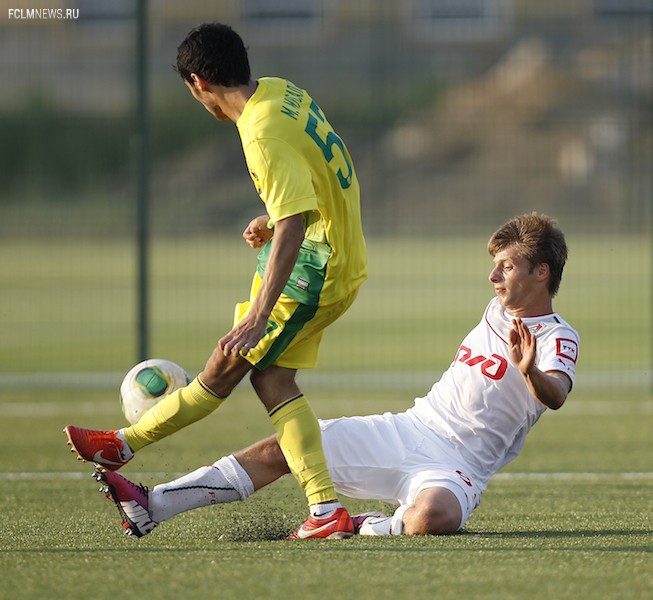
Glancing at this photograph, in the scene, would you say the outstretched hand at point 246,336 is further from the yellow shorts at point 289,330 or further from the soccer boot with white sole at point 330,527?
the soccer boot with white sole at point 330,527

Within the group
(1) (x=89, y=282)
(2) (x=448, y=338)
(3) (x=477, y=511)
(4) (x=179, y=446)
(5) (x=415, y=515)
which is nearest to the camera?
(5) (x=415, y=515)

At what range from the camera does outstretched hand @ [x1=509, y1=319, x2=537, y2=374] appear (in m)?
4.74

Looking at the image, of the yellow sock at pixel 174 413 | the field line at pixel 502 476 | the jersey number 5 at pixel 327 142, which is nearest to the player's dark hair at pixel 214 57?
the jersey number 5 at pixel 327 142

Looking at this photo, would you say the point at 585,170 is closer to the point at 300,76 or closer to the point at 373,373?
the point at 300,76

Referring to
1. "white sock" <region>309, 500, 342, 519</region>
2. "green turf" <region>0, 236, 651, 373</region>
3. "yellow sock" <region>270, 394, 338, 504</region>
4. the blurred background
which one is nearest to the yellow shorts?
"yellow sock" <region>270, 394, 338, 504</region>

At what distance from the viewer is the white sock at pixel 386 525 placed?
5.10 m

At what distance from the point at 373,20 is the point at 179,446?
777 cm

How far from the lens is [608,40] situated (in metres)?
13.9

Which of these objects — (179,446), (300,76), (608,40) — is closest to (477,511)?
(179,446)

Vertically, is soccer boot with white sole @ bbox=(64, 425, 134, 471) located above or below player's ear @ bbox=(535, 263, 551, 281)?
below

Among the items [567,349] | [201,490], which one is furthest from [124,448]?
[567,349]

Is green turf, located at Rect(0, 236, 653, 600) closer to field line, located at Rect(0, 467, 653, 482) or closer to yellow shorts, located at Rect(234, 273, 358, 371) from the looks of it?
field line, located at Rect(0, 467, 653, 482)

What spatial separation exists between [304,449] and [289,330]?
473mm

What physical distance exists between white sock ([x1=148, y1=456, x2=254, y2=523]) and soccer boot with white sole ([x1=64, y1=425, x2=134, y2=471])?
0.20m
